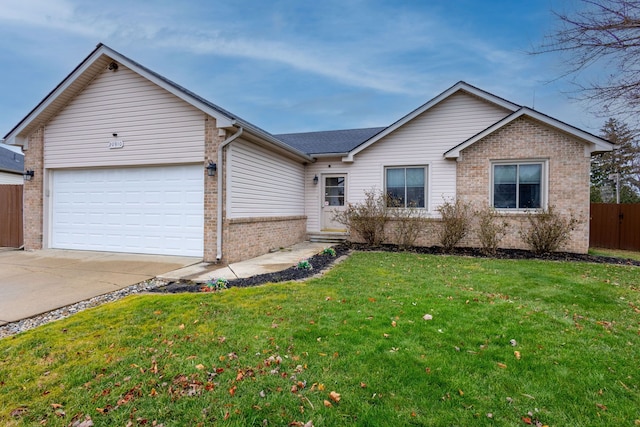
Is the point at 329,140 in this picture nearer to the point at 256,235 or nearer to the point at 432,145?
the point at 432,145

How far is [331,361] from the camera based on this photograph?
9.45 feet

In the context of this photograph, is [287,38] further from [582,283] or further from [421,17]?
[582,283]

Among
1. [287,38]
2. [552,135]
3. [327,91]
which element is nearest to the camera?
[552,135]

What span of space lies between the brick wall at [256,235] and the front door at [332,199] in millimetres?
1304

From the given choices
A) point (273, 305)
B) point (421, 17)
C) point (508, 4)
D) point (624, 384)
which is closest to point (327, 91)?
point (421, 17)

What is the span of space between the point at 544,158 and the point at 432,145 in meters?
3.30

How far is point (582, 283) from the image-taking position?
226 inches

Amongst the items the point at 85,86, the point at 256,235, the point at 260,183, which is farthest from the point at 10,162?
the point at 256,235

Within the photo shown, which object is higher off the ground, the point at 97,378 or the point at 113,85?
the point at 113,85

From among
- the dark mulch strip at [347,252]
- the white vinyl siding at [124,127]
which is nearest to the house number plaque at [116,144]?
the white vinyl siding at [124,127]

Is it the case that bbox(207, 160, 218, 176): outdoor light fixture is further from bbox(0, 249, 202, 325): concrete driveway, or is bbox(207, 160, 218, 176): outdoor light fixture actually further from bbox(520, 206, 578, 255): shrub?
bbox(520, 206, 578, 255): shrub

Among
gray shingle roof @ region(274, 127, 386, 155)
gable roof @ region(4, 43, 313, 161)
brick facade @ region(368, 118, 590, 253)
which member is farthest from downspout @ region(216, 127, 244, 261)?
brick facade @ region(368, 118, 590, 253)

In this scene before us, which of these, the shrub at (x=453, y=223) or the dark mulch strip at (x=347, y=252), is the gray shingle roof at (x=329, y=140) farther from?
the shrub at (x=453, y=223)

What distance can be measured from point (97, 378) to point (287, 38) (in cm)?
1493
